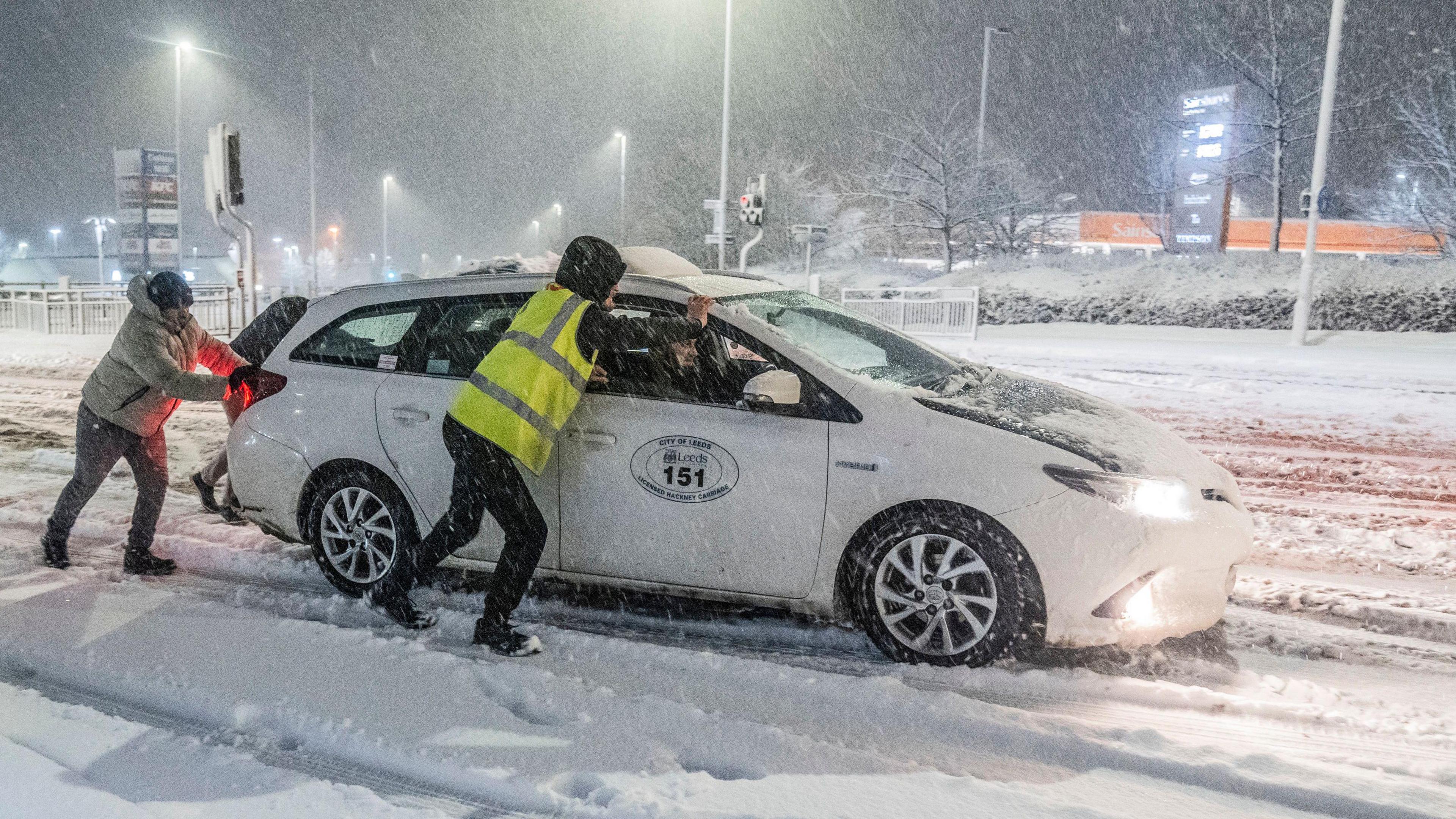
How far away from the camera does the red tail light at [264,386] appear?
5.29 m

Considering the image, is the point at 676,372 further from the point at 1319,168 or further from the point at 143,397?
the point at 1319,168

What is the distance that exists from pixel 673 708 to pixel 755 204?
57.1 feet

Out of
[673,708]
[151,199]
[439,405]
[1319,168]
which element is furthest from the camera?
[151,199]

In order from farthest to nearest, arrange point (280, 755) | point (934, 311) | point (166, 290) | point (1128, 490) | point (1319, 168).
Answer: point (934, 311)
point (1319, 168)
point (166, 290)
point (1128, 490)
point (280, 755)

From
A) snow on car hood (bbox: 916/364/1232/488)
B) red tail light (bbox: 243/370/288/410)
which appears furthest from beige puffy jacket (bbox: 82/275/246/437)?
snow on car hood (bbox: 916/364/1232/488)

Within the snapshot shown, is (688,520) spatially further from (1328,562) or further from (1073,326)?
(1073,326)

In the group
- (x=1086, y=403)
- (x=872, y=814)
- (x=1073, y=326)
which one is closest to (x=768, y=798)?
(x=872, y=814)

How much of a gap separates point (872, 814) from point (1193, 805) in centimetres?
94

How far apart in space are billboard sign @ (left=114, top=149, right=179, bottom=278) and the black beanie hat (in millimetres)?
29207

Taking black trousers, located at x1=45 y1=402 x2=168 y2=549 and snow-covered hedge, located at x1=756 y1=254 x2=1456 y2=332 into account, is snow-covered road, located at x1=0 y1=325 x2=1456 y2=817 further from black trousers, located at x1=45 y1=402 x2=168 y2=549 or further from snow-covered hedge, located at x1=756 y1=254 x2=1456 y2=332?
snow-covered hedge, located at x1=756 y1=254 x2=1456 y2=332

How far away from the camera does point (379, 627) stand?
15.6 feet

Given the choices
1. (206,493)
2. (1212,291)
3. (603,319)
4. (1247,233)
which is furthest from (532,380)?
(1247,233)

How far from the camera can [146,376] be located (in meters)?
5.23

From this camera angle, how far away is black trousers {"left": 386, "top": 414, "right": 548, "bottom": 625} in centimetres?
422
